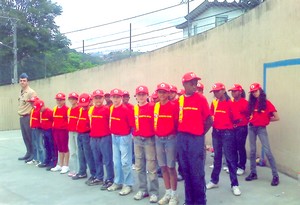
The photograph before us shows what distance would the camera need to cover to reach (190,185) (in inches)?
227

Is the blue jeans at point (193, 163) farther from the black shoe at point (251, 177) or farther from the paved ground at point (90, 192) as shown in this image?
the black shoe at point (251, 177)

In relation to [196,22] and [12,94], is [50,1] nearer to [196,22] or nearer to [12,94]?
[12,94]

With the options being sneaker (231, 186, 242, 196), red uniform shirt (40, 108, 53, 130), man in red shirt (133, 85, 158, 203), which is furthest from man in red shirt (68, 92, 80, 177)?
sneaker (231, 186, 242, 196)

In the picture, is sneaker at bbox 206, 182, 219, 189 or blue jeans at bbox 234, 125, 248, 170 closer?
sneaker at bbox 206, 182, 219, 189

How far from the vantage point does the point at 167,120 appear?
20.1 feet

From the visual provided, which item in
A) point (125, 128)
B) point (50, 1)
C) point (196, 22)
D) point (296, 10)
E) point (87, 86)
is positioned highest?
point (50, 1)

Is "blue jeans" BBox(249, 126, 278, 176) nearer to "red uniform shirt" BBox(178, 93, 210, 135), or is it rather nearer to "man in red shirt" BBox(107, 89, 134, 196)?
"red uniform shirt" BBox(178, 93, 210, 135)

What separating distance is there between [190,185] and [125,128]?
1.78 metres

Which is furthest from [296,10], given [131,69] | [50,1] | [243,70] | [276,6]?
[50,1]

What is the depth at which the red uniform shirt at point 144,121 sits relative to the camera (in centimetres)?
646

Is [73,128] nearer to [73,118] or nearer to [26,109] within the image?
[73,118]

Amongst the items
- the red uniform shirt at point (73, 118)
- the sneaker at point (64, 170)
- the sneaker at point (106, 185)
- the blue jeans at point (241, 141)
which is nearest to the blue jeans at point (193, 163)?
the blue jeans at point (241, 141)

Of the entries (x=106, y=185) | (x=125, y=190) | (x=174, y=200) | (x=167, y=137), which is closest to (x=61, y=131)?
(x=106, y=185)

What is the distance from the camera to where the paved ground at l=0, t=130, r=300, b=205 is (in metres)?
6.34
